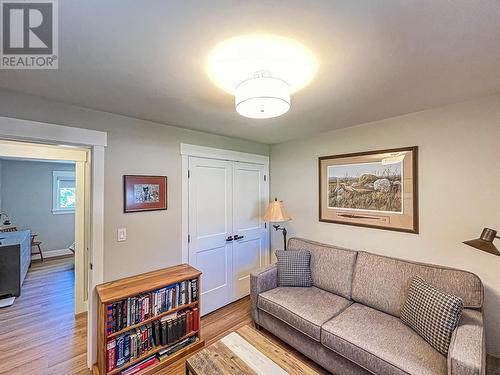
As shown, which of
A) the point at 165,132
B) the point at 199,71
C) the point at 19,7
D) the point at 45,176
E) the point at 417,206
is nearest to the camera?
the point at 19,7

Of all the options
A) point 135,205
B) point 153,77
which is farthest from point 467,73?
point 135,205

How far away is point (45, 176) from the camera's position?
5.29m

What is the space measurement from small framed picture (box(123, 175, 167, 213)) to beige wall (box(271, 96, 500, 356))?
218cm

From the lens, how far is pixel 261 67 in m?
1.25

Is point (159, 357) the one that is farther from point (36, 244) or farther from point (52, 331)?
point (36, 244)

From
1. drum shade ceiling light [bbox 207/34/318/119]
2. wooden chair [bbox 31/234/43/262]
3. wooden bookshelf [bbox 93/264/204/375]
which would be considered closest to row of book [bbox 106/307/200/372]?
wooden bookshelf [bbox 93/264/204/375]

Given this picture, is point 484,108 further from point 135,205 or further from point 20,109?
point 20,109

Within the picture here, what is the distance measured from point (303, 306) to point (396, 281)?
0.89 m

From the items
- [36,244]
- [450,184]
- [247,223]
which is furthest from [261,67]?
[36,244]

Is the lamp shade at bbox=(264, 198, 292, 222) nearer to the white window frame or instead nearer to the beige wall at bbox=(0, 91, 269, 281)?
the beige wall at bbox=(0, 91, 269, 281)

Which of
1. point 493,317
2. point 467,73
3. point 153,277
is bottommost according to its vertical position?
point 493,317

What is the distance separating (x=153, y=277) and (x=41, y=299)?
2366mm

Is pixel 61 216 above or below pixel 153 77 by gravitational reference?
below
